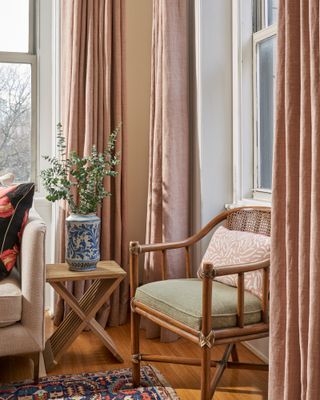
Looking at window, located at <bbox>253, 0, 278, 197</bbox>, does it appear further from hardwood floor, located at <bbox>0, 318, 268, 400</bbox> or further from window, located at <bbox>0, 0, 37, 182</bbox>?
window, located at <bbox>0, 0, 37, 182</bbox>

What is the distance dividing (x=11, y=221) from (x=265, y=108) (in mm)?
1533

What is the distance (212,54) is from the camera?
3189mm

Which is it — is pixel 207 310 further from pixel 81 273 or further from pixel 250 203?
pixel 250 203

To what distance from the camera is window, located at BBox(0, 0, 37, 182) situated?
3848mm

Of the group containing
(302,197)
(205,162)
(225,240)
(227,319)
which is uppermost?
(205,162)

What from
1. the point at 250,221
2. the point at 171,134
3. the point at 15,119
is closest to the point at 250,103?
the point at 171,134

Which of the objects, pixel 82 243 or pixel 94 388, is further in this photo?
pixel 82 243

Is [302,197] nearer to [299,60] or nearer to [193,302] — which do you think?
[299,60]

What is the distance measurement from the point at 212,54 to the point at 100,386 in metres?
1.96

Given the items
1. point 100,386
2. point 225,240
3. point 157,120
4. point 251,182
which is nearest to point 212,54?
point 157,120

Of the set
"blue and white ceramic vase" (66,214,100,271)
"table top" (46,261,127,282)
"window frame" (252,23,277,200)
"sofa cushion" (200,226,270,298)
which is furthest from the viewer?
"window frame" (252,23,277,200)

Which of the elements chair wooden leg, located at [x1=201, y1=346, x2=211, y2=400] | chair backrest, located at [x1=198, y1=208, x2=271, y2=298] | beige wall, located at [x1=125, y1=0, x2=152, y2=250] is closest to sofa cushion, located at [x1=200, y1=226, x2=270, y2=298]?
chair backrest, located at [x1=198, y1=208, x2=271, y2=298]

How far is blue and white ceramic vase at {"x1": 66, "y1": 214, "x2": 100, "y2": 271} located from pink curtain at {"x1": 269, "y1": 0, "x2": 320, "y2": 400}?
131cm

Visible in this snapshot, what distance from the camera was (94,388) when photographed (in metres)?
2.47
